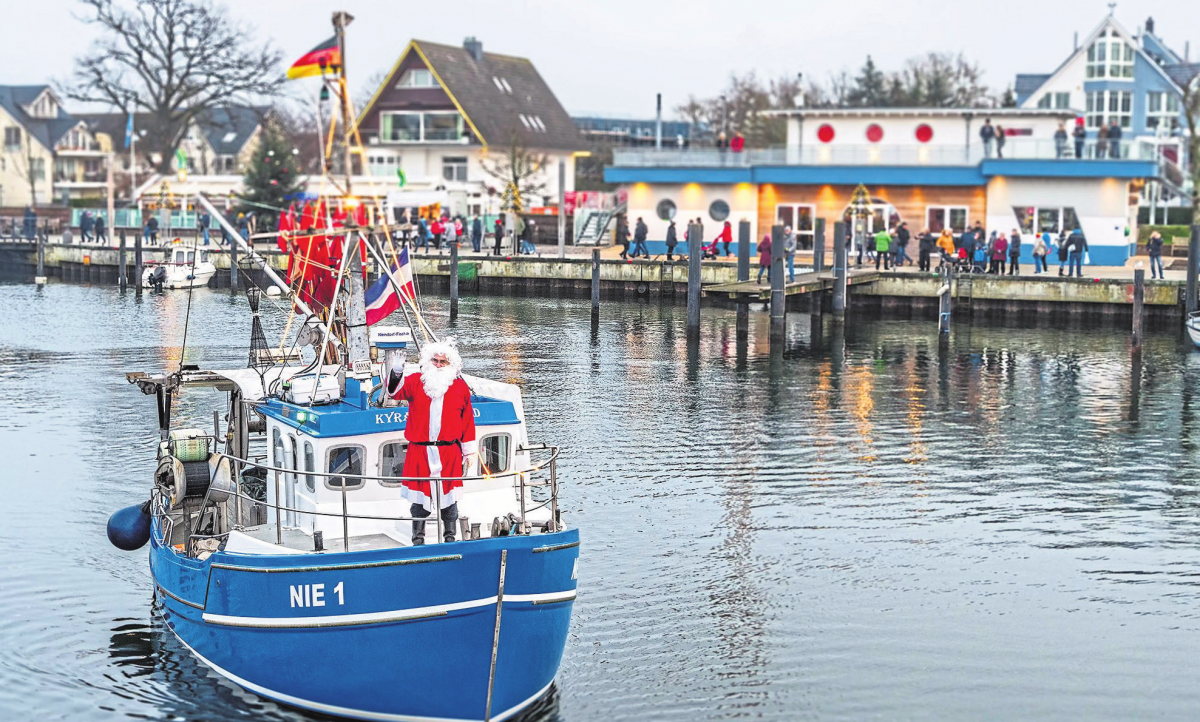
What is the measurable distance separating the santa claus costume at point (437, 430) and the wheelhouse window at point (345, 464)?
0.96 m

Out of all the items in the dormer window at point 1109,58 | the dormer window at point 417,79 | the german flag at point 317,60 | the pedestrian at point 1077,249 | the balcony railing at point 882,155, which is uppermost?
the dormer window at point 1109,58

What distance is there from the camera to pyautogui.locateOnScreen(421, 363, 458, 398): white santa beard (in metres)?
14.2

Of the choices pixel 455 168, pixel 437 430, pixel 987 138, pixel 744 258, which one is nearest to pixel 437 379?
pixel 437 430

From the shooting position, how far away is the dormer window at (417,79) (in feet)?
287

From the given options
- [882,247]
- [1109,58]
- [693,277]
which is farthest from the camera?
[1109,58]

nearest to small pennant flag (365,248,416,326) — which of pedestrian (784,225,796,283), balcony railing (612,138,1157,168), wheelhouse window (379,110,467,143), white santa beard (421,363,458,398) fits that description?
white santa beard (421,363,458,398)

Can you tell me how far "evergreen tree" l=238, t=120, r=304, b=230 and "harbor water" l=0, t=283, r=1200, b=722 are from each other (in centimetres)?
3083

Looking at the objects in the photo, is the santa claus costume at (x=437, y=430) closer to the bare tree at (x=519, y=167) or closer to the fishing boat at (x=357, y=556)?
the fishing boat at (x=357, y=556)

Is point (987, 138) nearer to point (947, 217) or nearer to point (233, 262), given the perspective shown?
point (947, 217)

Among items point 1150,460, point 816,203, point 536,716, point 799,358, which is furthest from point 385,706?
point 816,203

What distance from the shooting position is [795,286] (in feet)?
146

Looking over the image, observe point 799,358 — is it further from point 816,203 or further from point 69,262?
point 69,262

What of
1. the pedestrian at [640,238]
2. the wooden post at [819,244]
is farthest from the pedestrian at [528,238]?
the wooden post at [819,244]

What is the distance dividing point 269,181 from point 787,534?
178 feet
